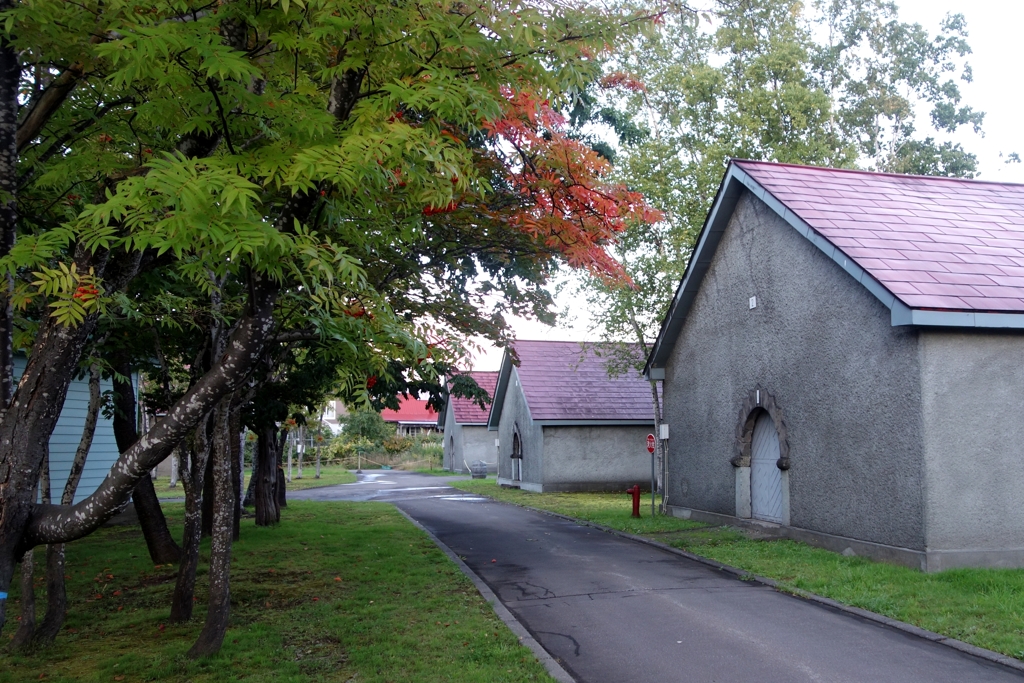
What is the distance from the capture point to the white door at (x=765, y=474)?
14305 millimetres

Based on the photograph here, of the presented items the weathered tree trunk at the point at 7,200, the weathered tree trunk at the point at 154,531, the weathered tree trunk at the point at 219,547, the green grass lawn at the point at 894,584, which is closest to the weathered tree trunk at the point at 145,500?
the weathered tree trunk at the point at 154,531

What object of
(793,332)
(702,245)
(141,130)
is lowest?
(793,332)

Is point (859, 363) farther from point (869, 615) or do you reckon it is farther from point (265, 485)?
point (265, 485)

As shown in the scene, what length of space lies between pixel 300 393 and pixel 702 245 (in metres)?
8.42

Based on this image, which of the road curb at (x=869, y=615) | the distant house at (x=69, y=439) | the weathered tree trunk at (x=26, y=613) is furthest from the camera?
the distant house at (x=69, y=439)

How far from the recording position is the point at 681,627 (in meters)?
8.12

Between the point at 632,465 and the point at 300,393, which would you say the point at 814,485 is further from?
the point at 632,465

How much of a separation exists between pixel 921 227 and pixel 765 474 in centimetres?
500

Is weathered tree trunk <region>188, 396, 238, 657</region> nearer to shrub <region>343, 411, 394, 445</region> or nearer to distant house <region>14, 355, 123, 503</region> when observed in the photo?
distant house <region>14, 355, 123, 503</region>

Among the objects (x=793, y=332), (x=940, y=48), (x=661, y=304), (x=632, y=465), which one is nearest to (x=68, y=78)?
(x=793, y=332)

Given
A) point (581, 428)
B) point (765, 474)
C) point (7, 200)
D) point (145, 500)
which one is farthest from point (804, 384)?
point (581, 428)

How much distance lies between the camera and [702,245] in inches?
648

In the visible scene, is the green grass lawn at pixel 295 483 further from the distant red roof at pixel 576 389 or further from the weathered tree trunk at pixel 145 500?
the weathered tree trunk at pixel 145 500

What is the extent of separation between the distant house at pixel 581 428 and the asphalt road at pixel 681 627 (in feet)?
47.4
